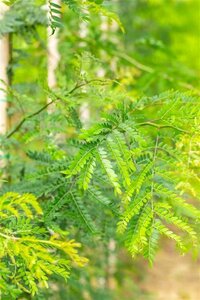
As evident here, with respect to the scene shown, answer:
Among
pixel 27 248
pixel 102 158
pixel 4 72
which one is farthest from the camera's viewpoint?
pixel 4 72

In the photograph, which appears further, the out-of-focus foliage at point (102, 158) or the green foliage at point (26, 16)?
the green foliage at point (26, 16)

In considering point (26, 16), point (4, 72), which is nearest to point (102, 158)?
point (4, 72)

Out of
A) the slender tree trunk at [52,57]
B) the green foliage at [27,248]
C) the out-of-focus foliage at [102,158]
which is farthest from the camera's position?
the slender tree trunk at [52,57]

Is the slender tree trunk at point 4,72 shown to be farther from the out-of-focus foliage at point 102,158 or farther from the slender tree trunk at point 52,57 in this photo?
the slender tree trunk at point 52,57

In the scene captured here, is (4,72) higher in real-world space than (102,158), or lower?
higher

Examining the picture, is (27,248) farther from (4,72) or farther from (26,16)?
(26,16)

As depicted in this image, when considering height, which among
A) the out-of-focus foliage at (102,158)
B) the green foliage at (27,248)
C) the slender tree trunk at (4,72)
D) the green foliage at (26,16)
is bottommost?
the green foliage at (27,248)

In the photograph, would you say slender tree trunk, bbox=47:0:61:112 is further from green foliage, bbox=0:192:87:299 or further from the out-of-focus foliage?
green foliage, bbox=0:192:87:299

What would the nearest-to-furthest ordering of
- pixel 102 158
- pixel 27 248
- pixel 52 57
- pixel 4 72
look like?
pixel 27 248 < pixel 102 158 < pixel 4 72 < pixel 52 57

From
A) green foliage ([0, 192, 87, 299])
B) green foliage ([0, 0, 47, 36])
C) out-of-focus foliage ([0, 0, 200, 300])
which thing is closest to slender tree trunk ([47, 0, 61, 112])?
green foliage ([0, 0, 47, 36])

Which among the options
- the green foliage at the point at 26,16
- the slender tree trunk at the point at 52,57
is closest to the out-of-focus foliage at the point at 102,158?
the green foliage at the point at 26,16

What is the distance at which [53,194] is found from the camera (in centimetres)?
209

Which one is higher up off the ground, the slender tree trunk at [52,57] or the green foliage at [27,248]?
the slender tree trunk at [52,57]

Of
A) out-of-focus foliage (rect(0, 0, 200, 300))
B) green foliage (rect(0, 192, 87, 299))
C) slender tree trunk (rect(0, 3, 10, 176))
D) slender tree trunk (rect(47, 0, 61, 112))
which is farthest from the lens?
slender tree trunk (rect(47, 0, 61, 112))
